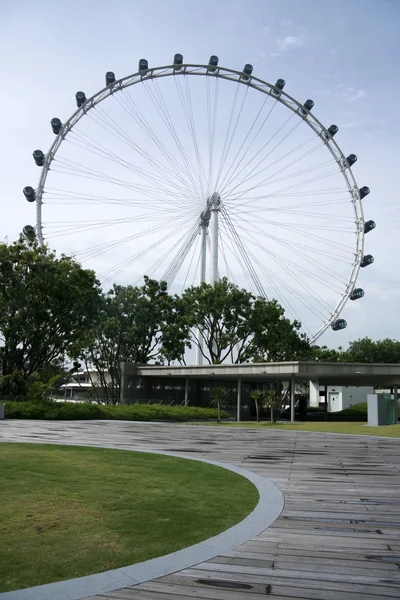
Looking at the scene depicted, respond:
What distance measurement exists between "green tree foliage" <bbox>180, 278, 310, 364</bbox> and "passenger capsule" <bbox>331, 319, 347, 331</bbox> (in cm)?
629

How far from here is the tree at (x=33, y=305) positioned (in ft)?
137

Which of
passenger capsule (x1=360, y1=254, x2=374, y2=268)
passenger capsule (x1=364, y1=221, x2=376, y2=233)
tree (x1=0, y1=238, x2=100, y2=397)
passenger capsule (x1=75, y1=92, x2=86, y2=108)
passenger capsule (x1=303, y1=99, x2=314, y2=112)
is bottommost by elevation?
tree (x1=0, y1=238, x2=100, y2=397)

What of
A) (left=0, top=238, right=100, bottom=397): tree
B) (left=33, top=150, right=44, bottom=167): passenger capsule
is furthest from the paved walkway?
(left=33, top=150, right=44, bottom=167): passenger capsule

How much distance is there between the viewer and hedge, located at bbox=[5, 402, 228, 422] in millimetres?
34344

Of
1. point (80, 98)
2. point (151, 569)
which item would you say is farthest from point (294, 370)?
point (151, 569)

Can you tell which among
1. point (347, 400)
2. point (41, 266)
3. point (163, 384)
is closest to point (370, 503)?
point (41, 266)

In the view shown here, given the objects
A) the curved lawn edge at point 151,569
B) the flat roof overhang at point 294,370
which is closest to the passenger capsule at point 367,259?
the flat roof overhang at point 294,370

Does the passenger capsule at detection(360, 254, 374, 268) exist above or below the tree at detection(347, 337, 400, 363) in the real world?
above

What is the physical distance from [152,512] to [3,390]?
120ft

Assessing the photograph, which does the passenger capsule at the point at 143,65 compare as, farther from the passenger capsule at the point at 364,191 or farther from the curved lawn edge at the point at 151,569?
the curved lawn edge at the point at 151,569

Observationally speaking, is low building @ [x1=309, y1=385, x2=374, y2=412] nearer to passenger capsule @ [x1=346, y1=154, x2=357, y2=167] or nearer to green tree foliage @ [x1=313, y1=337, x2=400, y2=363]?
green tree foliage @ [x1=313, y1=337, x2=400, y2=363]

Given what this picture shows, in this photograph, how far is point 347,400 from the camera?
89.0 metres

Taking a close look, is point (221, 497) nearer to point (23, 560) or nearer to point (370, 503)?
point (370, 503)

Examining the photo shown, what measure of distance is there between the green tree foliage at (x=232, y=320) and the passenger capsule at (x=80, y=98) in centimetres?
2026
